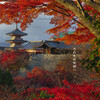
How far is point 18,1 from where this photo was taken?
6.62m

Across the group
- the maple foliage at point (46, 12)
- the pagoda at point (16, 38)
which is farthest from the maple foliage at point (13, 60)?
the pagoda at point (16, 38)

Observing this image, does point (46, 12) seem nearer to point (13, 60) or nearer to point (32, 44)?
point (13, 60)

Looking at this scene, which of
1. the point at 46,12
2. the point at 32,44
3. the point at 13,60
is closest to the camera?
the point at 46,12

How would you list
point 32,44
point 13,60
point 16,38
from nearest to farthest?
point 13,60 < point 32,44 < point 16,38

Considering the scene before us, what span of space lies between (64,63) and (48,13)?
5741mm

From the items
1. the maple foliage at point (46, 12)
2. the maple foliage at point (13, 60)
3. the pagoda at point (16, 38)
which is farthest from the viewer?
the pagoda at point (16, 38)

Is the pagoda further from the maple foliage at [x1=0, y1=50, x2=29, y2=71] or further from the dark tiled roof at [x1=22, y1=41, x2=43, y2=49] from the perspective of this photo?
the maple foliage at [x1=0, y1=50, x2=29, y2=71]

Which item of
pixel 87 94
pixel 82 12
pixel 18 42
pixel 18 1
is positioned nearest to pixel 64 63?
pixel 18 1

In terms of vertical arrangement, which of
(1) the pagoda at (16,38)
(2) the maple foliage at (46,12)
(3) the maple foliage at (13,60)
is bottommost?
(3) the maple foliage at (13,60)

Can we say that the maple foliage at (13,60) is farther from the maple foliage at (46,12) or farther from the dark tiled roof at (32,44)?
the dark tiled roof at (32,44)

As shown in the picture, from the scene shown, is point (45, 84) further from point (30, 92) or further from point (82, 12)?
point (82, 12)

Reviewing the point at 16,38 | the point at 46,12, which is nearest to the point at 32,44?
the point at 16,38

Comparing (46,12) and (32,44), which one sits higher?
(46,12)

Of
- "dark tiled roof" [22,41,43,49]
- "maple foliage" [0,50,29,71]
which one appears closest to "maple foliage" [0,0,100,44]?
"maple foliage" [0,50,29,71]
